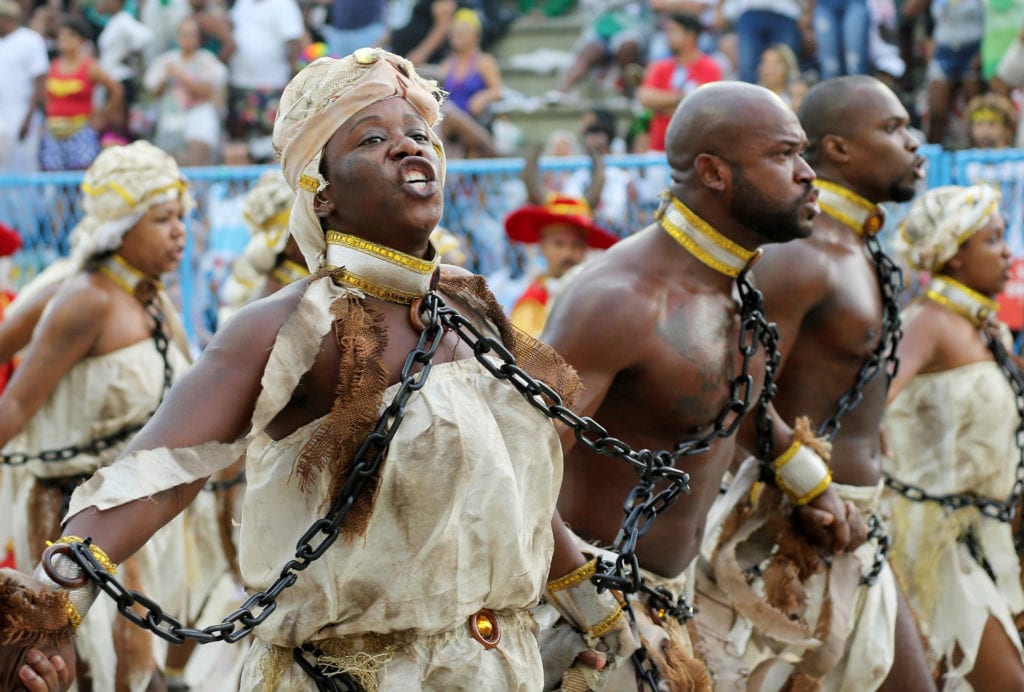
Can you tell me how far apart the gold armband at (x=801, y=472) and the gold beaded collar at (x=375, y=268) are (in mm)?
2014

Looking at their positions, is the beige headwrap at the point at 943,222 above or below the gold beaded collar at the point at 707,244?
below

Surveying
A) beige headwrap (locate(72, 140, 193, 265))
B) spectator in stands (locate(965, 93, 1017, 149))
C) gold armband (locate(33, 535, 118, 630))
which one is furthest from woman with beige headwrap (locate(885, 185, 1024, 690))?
gold armband (locate(33, 535, 118, 630))

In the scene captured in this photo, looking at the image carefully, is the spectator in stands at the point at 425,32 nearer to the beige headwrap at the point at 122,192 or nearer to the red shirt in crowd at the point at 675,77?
the red shirt in crowd at the point at 675,77

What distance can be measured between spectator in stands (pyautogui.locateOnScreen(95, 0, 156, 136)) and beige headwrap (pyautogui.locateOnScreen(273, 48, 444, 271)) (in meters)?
12.3

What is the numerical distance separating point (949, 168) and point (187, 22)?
300 inches

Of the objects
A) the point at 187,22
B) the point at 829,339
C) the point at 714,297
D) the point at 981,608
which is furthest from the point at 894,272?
the point at 187,22

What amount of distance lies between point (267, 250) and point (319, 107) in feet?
14.1

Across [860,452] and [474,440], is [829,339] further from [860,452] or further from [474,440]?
[474,440]

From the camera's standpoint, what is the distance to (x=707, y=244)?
15.8 ft

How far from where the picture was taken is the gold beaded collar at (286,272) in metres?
7.61

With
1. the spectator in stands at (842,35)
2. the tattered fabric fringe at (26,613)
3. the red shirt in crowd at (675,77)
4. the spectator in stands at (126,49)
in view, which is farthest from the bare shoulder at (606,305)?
the spectator in stands at (126,49)

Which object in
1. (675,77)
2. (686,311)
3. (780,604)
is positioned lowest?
(675,77)

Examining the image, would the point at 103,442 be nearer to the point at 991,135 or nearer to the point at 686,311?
the point at 686,311

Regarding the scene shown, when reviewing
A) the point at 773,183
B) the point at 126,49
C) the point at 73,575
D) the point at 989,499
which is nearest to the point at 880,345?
the point at 773,183
